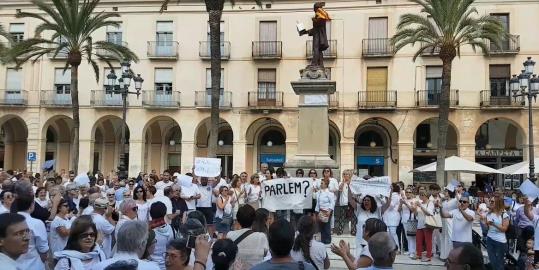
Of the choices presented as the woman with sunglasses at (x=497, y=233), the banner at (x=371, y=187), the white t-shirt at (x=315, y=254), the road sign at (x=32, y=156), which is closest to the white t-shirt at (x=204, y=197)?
the banner at (x=371, y=187)

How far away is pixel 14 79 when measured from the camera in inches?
1420

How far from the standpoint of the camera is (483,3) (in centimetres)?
3195

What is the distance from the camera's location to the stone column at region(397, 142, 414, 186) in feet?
106

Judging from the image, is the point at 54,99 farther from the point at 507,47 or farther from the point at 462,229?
the point at 462,229

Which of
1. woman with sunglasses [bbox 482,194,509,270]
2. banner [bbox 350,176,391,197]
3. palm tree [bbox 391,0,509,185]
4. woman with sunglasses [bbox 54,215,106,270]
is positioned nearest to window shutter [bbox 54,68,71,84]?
palm tree [bbox 391,0,509,185]

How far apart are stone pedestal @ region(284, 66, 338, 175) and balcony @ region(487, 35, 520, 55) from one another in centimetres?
2003

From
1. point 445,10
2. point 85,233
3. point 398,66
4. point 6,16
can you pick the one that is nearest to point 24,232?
point 85,233

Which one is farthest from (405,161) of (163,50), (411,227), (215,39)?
(411,227)

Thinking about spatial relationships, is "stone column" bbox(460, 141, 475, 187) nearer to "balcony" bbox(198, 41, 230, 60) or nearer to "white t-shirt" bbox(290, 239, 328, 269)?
"balcony" bbox(198, 41, 230, 60)

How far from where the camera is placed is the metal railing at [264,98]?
33594mm

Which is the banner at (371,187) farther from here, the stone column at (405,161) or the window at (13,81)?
the window at (13,81)

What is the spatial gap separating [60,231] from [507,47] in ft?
99.9

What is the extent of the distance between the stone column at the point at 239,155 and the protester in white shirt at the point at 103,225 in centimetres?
2693

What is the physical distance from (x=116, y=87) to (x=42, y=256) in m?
20.7
